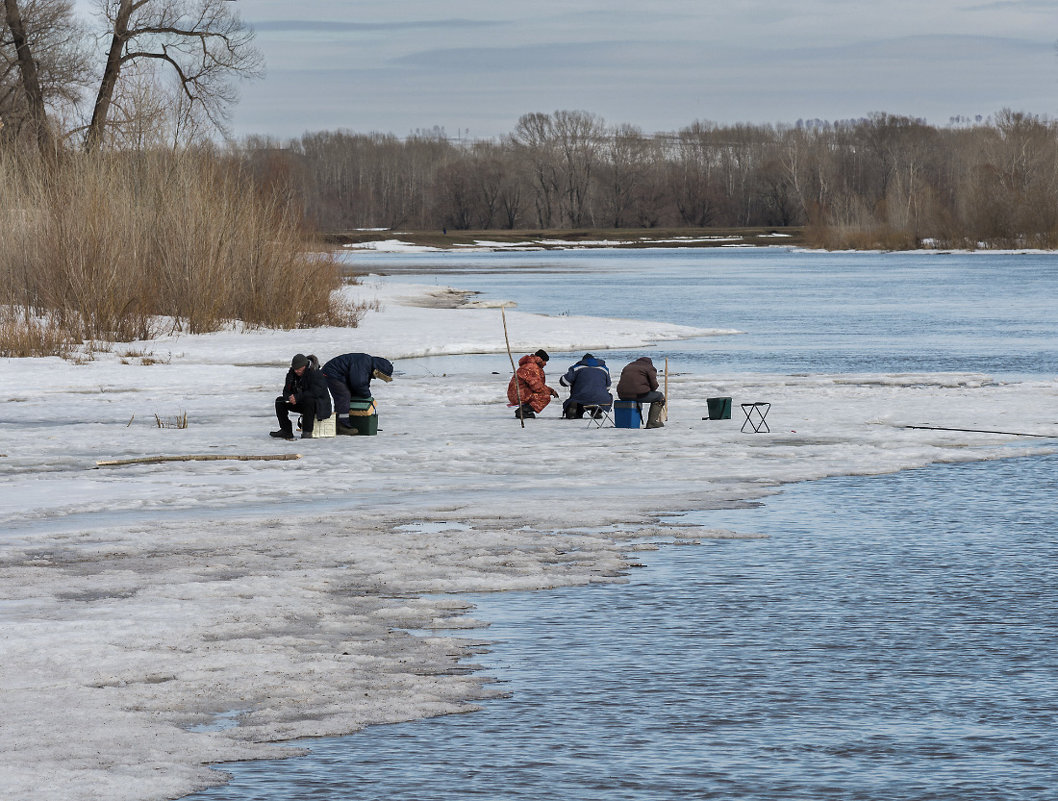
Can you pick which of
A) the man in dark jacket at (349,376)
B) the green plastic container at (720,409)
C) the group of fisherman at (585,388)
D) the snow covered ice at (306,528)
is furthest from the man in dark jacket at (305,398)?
the green plastic container at (720,409)

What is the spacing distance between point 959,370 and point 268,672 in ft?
69.2

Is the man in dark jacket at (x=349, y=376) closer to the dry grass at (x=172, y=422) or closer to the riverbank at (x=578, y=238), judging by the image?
the dry grass at (x=172, y=422)

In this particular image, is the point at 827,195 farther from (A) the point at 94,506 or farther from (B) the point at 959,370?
(A) the point at 94,506

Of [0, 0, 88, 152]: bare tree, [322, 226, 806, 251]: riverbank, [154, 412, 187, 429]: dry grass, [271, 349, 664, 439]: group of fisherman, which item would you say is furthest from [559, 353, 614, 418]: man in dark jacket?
[322, 226, 806, 251]: riverbank

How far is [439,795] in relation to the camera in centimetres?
577

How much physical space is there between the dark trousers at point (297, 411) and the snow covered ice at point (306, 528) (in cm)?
30

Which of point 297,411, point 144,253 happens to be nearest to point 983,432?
point 297,411

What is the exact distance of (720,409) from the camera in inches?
730

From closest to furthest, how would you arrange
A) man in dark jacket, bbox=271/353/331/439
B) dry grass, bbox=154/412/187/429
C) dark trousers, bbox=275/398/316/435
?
man in dark jacket, bbox=271/353/331/439, dark trousers, bbox=275/398/316/435, dry grass, bbox=154/412/187/429

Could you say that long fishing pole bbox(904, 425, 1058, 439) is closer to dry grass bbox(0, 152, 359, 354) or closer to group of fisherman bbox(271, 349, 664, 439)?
group of fisherman bbox(271, 349, 664, 439)

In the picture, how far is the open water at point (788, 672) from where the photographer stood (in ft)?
19.5

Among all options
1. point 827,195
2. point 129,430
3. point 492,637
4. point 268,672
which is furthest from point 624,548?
point 827,195

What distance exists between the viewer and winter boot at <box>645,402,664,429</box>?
17984 millimetres

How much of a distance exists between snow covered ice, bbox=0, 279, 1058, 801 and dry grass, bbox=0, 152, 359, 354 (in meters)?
6.40
